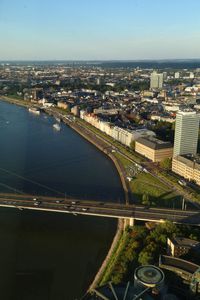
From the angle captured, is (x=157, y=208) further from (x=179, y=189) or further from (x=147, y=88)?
(x=147, y=88)

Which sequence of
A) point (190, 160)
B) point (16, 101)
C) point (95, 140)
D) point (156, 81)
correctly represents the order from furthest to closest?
point (156, 81), point (16, 101), point (95, 140), point (190, 160)

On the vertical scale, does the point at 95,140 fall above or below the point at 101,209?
below

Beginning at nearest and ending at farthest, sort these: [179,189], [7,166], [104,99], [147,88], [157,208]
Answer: [157,208] < [179,189] < [7,166] < [104,99] < [147,88]

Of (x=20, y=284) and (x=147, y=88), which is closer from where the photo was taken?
(x=20, y=284)

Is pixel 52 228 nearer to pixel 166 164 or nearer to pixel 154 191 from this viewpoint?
pixel 154 191

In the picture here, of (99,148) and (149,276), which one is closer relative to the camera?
(149,276)

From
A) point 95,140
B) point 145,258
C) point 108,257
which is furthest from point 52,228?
point 95,140

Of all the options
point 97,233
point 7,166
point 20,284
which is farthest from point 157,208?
point 7,166
